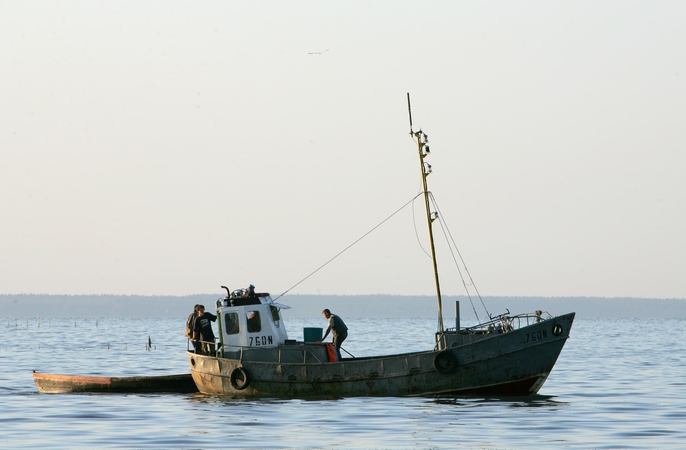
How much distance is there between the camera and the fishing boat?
28562 millimetres

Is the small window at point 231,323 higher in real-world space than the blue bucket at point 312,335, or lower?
higher

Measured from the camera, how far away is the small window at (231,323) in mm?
30078

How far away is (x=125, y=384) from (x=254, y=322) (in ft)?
18.5

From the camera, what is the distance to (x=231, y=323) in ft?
98.8

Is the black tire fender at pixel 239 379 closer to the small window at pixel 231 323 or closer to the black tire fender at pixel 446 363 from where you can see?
the small window at pixel 231 323

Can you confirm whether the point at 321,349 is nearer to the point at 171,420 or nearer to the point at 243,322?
the point at 243,322

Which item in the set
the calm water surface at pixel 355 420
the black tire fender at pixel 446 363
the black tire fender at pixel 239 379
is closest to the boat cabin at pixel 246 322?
the black tire fender at pixel 239 379

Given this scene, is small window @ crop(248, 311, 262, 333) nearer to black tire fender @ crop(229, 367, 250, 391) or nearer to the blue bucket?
black tire fender @ crop(229, 367, 250, 391)

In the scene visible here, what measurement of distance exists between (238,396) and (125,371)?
59.1ft

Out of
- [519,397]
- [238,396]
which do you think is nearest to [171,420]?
[238,396]

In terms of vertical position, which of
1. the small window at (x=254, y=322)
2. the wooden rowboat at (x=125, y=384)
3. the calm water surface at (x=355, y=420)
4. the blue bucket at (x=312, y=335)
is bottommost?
the calm water surface at (x=355, y=420)

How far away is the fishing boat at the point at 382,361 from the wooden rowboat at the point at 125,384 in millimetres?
2641

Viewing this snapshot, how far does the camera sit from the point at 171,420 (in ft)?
84.9

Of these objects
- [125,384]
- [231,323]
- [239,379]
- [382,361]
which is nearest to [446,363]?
[382,361]
